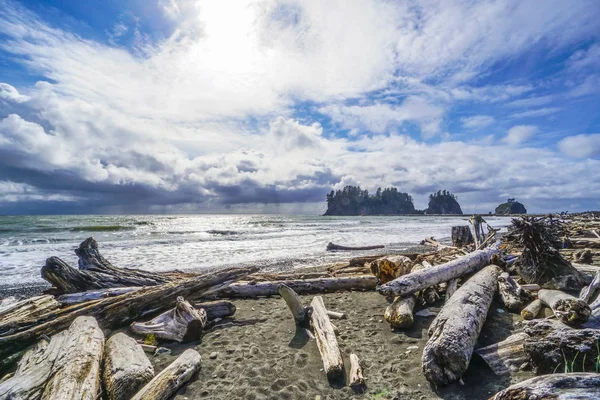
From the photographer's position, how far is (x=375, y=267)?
7891 mm

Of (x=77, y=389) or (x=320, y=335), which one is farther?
(x=320, y=335)

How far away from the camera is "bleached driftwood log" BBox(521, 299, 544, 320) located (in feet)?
17.2

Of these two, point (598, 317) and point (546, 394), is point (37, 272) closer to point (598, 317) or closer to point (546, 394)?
point (546, 394)

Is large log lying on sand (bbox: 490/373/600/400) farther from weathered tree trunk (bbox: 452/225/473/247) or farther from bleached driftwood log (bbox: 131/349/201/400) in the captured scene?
weathered tree trunk (bbox: 452/225/473/247)

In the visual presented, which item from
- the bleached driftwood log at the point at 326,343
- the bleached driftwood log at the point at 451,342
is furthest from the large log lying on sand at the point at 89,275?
the bleached driftwood log at the point at 451,342

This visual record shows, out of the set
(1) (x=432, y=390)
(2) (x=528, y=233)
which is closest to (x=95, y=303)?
(1) (x=432, y=390)

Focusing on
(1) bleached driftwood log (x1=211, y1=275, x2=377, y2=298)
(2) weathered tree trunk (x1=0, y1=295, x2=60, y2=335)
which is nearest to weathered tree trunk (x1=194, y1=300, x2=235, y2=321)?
(1) bleached driftwood log (x1=211, y1=275, x2=377, y2=298)

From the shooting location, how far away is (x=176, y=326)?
542 cm

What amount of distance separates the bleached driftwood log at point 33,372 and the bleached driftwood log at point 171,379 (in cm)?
113

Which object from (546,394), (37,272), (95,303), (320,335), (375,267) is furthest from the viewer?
(37,272)

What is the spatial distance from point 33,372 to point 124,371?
1.10m

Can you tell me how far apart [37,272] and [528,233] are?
1805cm

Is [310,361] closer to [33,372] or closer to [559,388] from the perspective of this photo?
[559,388]

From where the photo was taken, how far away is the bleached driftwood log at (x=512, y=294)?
579 centimetres
